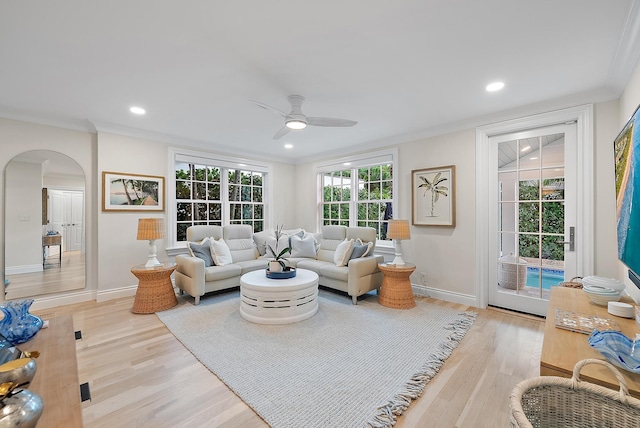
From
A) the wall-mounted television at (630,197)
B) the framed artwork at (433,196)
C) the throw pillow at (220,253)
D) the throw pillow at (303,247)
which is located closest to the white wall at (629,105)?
the wall-mounted television at (630,197)

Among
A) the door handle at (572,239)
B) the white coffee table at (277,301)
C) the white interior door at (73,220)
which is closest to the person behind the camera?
the door handle at (572,239)

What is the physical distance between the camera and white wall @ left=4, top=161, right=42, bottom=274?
3.42 meters

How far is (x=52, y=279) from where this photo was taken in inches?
146

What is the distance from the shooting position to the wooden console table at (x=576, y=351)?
3.44 ft

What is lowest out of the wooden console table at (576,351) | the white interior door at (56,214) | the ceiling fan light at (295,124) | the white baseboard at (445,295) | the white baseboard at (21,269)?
the white baseboard at (445,295)

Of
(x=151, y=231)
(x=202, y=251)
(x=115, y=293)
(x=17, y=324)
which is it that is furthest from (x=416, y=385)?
(x=115, y=293)

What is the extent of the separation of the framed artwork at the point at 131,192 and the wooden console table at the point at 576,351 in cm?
478

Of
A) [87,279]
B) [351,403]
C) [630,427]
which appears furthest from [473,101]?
[87,279]

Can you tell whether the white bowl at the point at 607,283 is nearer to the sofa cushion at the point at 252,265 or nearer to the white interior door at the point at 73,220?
the sofa cushion at the point at 252,265

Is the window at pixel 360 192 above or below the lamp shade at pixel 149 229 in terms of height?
above

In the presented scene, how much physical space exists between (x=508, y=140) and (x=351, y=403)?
3432 mm

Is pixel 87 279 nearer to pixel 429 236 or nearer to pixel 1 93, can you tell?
pixel 1 93

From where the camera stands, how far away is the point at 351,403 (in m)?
1.79

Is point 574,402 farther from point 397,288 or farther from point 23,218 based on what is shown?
point 23,218
